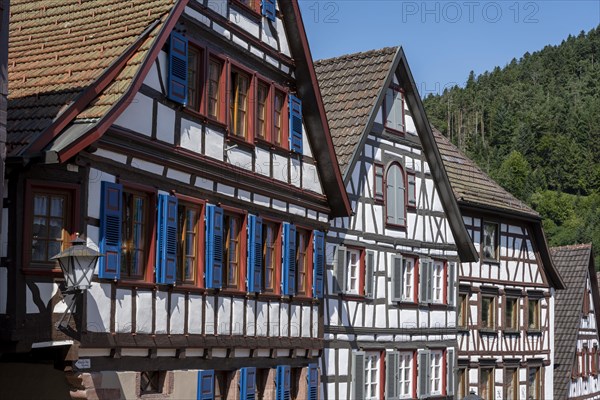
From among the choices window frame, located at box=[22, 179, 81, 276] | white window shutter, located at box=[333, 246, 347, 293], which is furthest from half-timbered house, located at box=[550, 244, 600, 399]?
window frame, located at box=[22, 179, 81, 276]

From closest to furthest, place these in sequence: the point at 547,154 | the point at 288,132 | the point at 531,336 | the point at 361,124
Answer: the point at 288,132 → the point at 361,124 → the point at 531,336 → the point at 547,154

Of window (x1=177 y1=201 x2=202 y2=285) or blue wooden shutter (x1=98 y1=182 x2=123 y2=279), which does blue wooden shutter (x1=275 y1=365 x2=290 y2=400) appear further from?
blue wooden shutter (x1=98 y1=182 x2=123 y2=279)

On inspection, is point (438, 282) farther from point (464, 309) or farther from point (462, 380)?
point (462, 380)

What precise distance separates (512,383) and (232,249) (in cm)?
1751

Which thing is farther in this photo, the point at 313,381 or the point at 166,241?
the point at 313,381

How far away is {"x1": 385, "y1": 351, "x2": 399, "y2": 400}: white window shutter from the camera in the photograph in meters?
26.2

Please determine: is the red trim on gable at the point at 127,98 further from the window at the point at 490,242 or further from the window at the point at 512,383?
the window at the point at 512,383

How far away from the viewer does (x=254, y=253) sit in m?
20.2

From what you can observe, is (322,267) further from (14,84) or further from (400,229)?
(14,84)

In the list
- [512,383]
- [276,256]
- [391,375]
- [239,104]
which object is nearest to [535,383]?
[512,383]

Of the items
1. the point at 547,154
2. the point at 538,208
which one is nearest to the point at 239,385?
the point at 538,208

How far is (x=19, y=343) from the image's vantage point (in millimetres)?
14516

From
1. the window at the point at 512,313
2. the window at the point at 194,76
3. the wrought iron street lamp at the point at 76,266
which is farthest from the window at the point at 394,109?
the wrought iron street lamp at the point at 76,266

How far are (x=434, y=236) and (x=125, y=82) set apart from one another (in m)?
14.0
